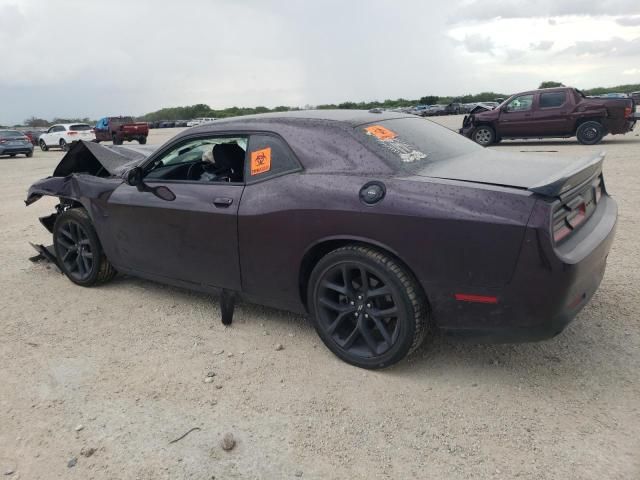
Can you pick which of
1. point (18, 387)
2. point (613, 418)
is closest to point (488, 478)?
point (613, 418)

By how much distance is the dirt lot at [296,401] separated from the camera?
2322mm

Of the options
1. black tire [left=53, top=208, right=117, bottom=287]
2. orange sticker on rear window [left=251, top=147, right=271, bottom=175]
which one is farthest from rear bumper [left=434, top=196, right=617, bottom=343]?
black tire [left=53, top=208, right=117, bottom=287]

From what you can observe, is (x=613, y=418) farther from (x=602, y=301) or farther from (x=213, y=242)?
(x=213, y=242)

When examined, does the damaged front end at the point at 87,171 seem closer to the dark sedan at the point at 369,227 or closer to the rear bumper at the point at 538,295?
the dark sedan at the point at 369,227

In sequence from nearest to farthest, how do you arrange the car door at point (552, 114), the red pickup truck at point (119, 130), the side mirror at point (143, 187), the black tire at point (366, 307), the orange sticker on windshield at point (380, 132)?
the black tire at point (366, 307), the orange sticker on windshield at point (380, 132), the side mirror at point (143, 187), the car door at point (552, 114), the red pickup truck at point (119, 130)

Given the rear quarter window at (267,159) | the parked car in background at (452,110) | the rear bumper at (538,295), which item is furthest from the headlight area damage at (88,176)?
the parked car in background at (452,110)

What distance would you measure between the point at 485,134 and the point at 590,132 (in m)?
2.80

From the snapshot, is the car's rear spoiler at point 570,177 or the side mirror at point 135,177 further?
the side mirror at point 135,177

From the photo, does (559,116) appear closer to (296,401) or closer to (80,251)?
(80,251)

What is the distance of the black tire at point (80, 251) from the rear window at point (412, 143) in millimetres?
2707

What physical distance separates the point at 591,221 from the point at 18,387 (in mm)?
3583

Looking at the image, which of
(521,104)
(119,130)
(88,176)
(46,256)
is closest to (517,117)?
(521,104)

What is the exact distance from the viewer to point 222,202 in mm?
3406

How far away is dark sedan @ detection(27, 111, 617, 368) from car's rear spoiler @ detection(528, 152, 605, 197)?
0.01 m
